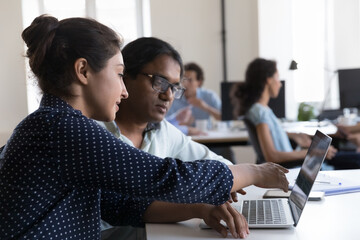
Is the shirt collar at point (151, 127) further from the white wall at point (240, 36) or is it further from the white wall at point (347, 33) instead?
the white wall at point (347, 33)

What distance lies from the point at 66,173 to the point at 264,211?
2.04ft

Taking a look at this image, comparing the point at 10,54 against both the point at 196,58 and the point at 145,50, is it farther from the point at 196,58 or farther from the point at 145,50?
the point at 145,50

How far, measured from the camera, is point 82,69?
50.8 inches

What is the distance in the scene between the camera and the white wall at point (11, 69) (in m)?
5.96

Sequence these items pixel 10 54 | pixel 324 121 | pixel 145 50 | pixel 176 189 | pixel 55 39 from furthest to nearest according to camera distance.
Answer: pixel 10 54, pixel 324 121, pixel 145 50, pixel 55 39, pixel 176 189

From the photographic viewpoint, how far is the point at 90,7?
6.36 meters

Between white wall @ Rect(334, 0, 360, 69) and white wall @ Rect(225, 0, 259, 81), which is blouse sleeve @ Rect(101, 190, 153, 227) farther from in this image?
white wall @ Rect(334, 0, 360, 69)

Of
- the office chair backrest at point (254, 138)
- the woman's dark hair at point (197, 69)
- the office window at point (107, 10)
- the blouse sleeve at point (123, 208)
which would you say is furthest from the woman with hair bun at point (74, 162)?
the office window at point (107, 10)

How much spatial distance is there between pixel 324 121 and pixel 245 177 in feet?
11.7

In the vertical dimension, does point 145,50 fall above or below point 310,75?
above

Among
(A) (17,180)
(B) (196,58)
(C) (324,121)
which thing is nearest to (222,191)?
(A) (17,180)

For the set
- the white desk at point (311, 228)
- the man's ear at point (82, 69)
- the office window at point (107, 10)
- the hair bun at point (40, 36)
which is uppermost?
the office window at point (107, 10)

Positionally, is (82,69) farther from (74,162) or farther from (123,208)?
(123,208)

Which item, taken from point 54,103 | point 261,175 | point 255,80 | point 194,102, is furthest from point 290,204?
point 194,102
